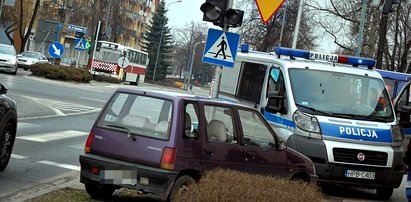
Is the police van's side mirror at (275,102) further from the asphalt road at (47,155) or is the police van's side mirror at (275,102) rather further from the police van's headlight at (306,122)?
the asphalt road at (47,155)

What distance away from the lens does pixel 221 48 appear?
11836 mm

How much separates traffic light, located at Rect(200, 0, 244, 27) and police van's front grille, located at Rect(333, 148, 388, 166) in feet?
10.0

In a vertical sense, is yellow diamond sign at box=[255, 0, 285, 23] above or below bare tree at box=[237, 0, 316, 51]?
below

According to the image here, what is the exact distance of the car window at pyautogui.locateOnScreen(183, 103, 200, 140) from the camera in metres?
7.62

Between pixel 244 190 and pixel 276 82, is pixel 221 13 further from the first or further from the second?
pixel 244 190

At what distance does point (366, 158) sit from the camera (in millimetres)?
10297

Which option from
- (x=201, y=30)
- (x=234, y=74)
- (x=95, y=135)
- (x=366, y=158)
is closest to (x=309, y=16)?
(x=234, y=74)

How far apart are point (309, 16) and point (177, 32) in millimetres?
74188

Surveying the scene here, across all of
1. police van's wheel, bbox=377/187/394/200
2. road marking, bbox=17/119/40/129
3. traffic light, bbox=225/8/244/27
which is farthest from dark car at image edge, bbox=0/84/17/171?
police van's wheel, bbox=377/187/394/200

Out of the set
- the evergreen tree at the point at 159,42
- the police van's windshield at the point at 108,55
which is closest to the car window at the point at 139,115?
the police van's windshield at the point at 108,55

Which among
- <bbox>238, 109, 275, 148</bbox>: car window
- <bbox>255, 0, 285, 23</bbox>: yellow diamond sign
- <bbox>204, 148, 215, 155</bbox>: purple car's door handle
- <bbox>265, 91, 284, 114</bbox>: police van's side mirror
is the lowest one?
<bbox>204, 148, 215, 155</bbox>: purple car's door handle

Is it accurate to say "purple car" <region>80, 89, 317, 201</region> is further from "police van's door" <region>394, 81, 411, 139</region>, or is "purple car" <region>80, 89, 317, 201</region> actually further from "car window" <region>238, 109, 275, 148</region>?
"police van's door" <region>394, 81, 411, 139</region>

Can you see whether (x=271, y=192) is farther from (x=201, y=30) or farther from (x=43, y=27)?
(x=201, y=30)

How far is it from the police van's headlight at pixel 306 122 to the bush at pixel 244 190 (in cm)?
402
